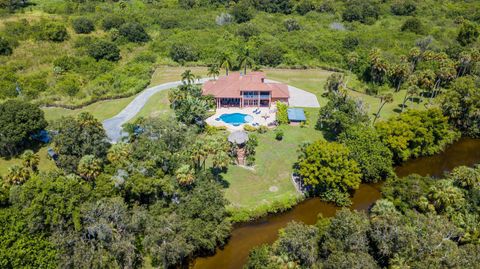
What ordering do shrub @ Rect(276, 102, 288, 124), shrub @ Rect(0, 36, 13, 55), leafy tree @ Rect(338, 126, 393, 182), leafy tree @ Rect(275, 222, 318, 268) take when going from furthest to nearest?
shrub @ Rect(0, 36, 13, 55)
shrub @ Rect(276, 102, 288, 124)
leafy tree @ Rect(338, 126, 393, 182)
leafy tree @ Rect(275, 222, 318, 268)

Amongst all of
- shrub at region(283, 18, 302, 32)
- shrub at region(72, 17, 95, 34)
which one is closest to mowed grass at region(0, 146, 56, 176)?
shrub at region(72, 17, 95, 34)

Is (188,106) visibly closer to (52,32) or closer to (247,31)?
(247,31)

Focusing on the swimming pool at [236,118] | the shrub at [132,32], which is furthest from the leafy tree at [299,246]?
the shrub at [132,32]

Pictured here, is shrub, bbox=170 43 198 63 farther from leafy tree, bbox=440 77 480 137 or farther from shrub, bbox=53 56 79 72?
leafy tree, bbox=440 77 480 137

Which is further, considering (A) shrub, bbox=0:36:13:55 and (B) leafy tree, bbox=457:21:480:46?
(B) leafy tree, bbox=457:21:480:46

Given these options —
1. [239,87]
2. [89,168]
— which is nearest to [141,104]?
[239,87]

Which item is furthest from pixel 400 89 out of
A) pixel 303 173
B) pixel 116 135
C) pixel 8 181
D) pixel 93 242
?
pixel 8 181

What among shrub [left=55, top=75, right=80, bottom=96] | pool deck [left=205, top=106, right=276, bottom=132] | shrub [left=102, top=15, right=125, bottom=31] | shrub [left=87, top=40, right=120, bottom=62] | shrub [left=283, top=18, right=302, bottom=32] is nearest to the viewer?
pool deck [left=205, top=106, right=276, bottom=132]
